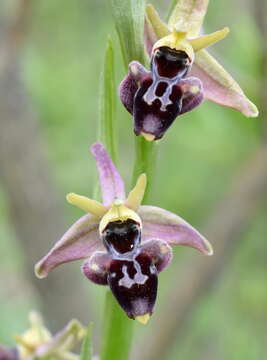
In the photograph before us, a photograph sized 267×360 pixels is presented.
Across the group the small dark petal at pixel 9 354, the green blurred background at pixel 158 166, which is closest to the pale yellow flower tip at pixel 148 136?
the small dark petal at pixel 9 354

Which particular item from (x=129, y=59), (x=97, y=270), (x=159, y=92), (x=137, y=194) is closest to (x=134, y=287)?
(x=97, y=270)

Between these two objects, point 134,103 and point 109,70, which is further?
point 109,70

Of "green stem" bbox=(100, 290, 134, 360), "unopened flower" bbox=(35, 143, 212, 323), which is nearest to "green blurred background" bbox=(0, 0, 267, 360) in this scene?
"green stem" bbox=(100, 290, 134, 360)

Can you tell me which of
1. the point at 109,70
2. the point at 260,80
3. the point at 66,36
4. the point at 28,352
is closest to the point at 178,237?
the point at 109,70

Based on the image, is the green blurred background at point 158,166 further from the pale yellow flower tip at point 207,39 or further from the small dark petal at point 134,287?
the pale yellow flower tip at point 207,39

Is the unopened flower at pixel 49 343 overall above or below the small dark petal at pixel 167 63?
below

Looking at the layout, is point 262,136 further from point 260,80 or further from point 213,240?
point 213,240
